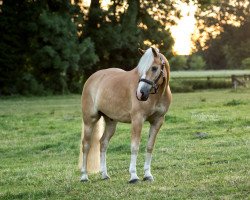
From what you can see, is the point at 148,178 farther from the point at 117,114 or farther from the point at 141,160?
the point at 141,160

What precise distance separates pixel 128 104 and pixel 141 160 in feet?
11.9

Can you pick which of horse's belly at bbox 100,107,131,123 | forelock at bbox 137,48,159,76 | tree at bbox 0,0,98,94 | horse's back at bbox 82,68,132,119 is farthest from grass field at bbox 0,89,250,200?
tree at bbox 0,0,98,94

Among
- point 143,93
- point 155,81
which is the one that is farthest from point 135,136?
point 155,81

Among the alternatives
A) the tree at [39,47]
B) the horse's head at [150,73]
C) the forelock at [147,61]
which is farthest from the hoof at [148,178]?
the tree at [39,47]

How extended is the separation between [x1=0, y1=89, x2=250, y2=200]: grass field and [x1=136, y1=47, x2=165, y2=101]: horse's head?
1614mm

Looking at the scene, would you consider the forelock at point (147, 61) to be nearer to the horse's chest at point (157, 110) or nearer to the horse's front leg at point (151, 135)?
the horse's chest at point (157, 110)

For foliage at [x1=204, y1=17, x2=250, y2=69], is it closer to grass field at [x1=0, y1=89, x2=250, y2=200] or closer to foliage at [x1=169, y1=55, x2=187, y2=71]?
foliage at [x1=169, y1=55, x2=187, y2=71]

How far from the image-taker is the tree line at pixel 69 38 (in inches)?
1751

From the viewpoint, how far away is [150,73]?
9711 mm

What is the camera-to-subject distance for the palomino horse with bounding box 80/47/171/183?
9766mm

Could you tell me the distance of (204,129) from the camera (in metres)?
18.6

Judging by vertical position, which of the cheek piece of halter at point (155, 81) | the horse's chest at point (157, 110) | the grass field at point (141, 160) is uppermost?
the cheek piece of halter at point (155, 81)

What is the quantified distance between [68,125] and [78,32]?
27.9m

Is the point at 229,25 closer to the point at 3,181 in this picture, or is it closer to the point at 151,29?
the point at 151,29
